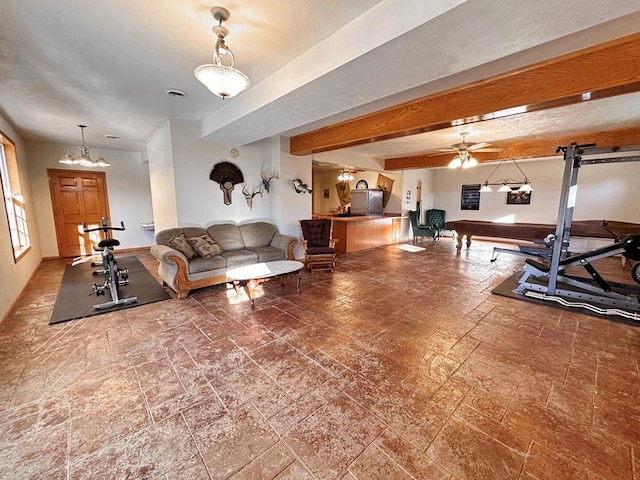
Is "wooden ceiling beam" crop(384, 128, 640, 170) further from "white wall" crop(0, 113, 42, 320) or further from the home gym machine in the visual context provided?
"white wall" crop(0, 113, 42, 320)

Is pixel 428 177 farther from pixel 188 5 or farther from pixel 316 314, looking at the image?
pixel 188 5

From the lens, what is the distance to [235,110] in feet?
11.2

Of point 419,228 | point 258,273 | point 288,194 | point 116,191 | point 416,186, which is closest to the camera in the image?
point 258,273

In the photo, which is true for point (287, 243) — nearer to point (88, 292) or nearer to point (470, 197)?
point (88, 292)

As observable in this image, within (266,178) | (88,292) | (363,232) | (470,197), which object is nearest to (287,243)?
(266,178)

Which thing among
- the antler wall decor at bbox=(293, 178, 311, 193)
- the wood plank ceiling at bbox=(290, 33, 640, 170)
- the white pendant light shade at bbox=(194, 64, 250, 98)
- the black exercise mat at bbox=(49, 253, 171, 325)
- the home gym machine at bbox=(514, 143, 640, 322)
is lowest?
the black exercise mat at bbox=(49, 253, 171, 325)

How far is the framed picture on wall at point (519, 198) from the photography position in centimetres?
802

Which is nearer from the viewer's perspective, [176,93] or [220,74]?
[220,74]

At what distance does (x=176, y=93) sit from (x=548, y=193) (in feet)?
31.3

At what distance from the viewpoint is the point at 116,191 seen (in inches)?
263

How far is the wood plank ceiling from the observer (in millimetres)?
2099

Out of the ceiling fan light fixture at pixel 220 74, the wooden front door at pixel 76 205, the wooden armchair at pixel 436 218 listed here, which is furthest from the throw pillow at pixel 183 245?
the wooden armchair at pixel 436 218

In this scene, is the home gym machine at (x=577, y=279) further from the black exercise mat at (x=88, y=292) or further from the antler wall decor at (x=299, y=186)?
the black exercise mat at (x=88, y=292)

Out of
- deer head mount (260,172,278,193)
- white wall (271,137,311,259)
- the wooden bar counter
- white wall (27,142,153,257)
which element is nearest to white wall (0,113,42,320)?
white wall (27,142,153,257)
